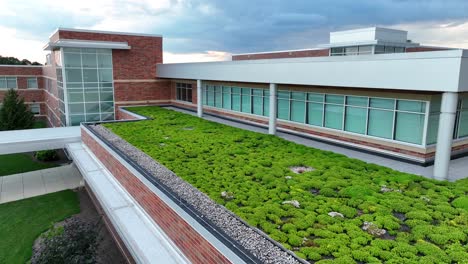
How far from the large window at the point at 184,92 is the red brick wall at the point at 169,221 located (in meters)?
15.0

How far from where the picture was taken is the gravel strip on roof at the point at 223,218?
6207 millimetres

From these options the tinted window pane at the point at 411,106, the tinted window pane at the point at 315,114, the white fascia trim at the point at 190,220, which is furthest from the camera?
the tinted window pane at the point at 315,114

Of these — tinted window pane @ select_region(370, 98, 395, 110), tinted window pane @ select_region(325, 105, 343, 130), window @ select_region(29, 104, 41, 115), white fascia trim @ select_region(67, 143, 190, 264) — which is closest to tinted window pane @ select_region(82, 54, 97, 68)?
white fascia trim @ select_region(67, 143, 190, 264)

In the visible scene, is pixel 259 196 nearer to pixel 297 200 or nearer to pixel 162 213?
pixel 297 200

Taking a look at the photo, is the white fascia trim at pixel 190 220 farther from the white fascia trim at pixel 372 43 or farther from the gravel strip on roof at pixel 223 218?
the white fascia trim at pixel 372 43

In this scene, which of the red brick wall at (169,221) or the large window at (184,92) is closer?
the red brick wall at (169,221)

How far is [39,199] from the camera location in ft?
56.4

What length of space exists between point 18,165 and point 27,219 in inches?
409

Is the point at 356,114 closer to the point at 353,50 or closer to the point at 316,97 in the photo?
the point at 316,97

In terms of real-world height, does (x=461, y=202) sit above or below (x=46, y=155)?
above

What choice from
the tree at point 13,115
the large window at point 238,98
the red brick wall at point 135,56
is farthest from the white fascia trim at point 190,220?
the tree at point 13,115

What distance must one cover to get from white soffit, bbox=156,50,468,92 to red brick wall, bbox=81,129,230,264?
8251mm

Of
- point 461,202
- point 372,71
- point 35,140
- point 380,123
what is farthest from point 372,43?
Answer: point 35,140

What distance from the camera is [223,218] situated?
25.3 ft
